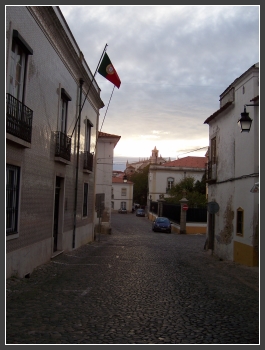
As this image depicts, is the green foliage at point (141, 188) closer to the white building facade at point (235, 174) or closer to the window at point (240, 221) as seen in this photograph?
the white building facade at point (235, 174)

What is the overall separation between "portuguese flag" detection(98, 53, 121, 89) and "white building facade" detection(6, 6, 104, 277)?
2.95 feet

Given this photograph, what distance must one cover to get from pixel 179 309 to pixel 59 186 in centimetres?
866

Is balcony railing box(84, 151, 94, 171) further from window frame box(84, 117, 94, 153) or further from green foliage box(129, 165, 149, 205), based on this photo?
green foliage box(129, 165, 149, 205)

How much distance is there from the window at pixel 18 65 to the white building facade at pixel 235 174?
5.80 m

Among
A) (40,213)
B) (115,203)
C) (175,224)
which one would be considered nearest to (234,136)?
(40,213)

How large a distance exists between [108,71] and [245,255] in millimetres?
8183

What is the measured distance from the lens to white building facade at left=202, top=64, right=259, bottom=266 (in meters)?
13.3

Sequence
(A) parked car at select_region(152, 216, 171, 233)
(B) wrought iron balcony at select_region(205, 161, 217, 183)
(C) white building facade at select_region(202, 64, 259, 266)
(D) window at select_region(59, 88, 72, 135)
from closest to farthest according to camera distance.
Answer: (C) white building facade at select_region(202, 64, 259, 266) → (D) window at select_region(59, 88, 72, 135) → (B) wrought iron balcony at select_region(205, 161, 217, 183) → (A) parked car at select_region(152, 216, 171, 233)

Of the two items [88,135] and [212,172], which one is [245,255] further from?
[88,135]

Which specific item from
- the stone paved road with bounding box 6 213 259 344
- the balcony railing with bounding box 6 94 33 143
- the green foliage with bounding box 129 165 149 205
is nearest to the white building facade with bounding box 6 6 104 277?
the balcony railing with bounding box 6 94 33 143

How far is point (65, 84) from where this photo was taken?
14594 millimetres

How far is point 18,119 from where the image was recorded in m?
9.29

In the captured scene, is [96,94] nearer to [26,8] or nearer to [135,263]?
[135,263]

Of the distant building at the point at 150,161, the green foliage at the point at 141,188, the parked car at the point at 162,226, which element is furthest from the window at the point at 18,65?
the green foliage at the point at 141,188
